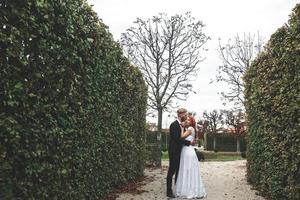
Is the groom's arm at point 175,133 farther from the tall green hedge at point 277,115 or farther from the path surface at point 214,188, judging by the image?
the tall green hedge at point 277,115

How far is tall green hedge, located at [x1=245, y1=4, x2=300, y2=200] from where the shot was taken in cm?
758

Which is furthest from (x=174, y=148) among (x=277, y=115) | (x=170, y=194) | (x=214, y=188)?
(x=277, y=115)

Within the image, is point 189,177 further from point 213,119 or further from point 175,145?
point 213,119

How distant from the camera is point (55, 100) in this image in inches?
224

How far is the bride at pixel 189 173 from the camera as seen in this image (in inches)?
418

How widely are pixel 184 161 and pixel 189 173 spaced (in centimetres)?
32

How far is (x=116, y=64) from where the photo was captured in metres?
10.0

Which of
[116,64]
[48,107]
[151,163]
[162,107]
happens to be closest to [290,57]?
[116,64]

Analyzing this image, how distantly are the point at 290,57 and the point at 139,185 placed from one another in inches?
244

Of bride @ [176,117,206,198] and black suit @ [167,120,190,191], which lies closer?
bride @ [176,117,206,198]

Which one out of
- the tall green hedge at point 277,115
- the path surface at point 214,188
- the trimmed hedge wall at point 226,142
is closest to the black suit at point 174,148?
the path surface at point 214,188

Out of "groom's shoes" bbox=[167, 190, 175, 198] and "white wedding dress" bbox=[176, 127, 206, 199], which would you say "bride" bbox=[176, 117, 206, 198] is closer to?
"white wedding dress" bbox=[176, 127, 206, 199]

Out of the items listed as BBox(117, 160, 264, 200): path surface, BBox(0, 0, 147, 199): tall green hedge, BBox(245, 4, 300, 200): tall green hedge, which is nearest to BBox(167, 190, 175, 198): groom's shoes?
BBox(117, 160, 264, 200): path surface

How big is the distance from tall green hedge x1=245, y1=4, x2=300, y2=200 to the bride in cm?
154
